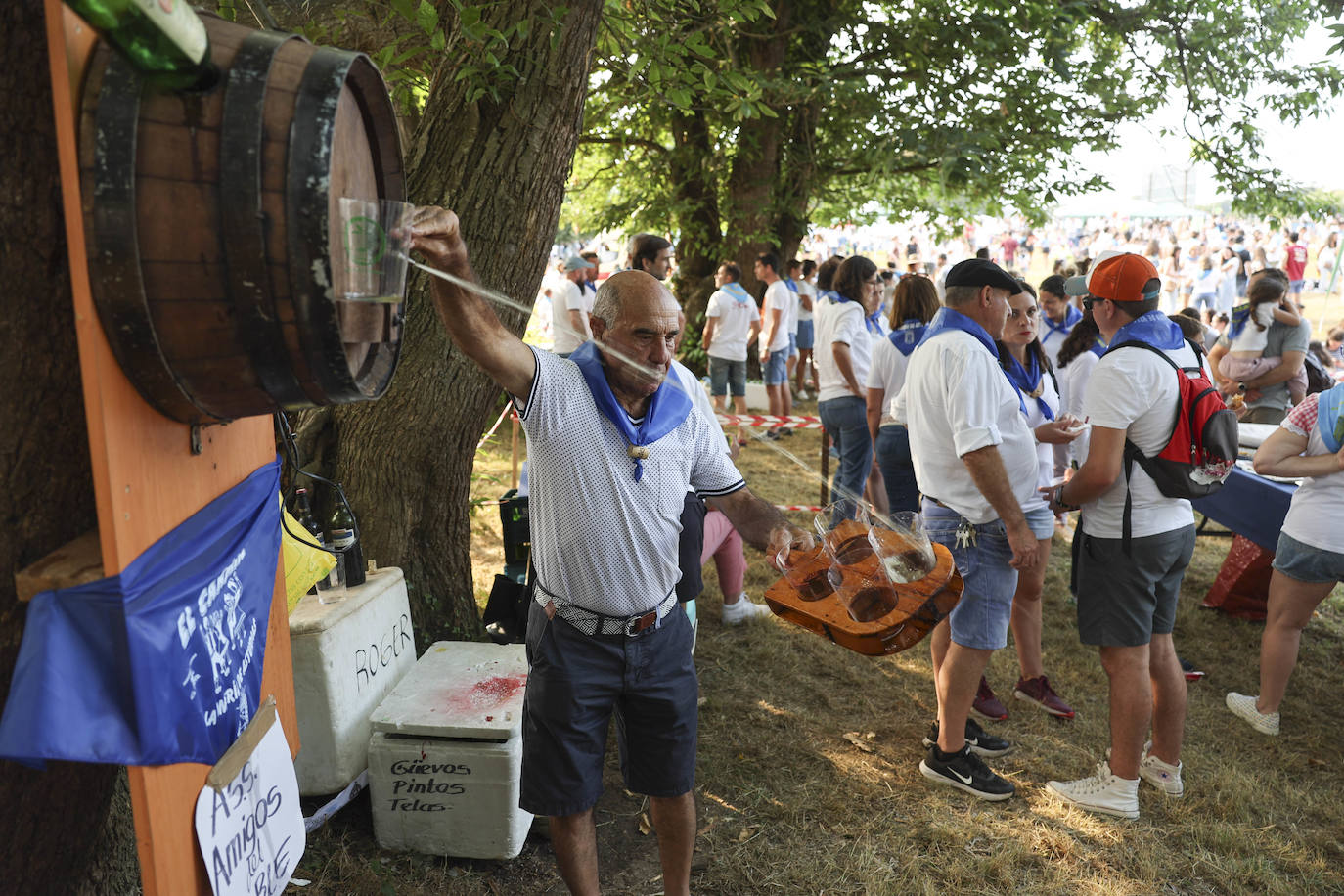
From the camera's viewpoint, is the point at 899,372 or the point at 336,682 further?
the point at 899,372

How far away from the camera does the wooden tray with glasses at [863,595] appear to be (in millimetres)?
2438

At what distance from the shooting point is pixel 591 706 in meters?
2.58

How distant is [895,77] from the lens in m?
10.6

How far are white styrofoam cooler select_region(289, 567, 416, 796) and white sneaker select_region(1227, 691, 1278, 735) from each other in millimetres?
3929

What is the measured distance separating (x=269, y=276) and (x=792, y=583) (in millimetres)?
1653

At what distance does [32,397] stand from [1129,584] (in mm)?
3359

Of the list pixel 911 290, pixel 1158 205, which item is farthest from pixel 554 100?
pixel 1158 205

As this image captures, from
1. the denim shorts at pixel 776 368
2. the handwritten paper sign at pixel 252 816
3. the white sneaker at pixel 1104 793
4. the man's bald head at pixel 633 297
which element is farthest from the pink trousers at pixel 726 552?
the denim shorts at pixel 776 368

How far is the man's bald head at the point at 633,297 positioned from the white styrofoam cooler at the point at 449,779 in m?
1.43

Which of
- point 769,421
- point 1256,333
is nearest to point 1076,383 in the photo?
point 769,421

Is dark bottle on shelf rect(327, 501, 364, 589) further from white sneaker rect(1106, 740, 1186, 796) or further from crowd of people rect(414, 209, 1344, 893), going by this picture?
white sneaker rect(1106, 740, 1186, 796)

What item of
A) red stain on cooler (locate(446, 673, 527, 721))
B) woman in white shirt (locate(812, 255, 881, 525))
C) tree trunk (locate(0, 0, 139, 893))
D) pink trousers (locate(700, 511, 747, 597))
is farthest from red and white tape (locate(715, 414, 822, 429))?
tree trunk (locate(0, 0, 139, 893))

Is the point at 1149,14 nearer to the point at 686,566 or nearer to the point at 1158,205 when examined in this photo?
the point at 686,566

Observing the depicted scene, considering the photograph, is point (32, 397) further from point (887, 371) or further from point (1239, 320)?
point (1239, 320)
